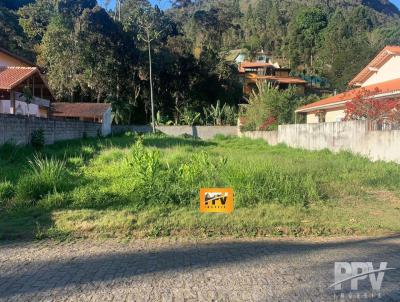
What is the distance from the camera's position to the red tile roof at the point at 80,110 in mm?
39906

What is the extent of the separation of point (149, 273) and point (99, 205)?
3.33m

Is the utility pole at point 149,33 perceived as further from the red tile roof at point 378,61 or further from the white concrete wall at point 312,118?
the red tile roof at point 378,61

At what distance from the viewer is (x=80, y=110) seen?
135 ft

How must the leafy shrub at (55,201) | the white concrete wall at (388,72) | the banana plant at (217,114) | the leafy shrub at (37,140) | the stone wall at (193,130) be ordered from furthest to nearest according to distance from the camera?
the banana plant at (217,114), the stone wall at (193,130), the white concrete wall at (388,72), the leafy shrub at (37,140), the leafy shrub at (55,201)

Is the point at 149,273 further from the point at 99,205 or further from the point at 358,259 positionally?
the point at 99,205

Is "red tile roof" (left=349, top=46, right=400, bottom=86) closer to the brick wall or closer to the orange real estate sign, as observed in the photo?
the brick wall

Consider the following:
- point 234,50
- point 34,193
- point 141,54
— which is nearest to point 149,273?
point 34,193

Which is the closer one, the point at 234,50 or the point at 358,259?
the point at 358,259

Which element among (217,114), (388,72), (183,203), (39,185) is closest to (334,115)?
(388,72)

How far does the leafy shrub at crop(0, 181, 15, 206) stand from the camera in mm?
8002

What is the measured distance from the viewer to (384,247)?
590cm

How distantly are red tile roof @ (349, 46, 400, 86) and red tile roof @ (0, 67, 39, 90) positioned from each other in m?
22.0

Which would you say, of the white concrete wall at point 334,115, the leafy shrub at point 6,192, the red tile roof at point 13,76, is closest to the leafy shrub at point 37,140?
the red tile roof at point 13,76

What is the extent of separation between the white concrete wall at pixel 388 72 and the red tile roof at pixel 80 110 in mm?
24720
